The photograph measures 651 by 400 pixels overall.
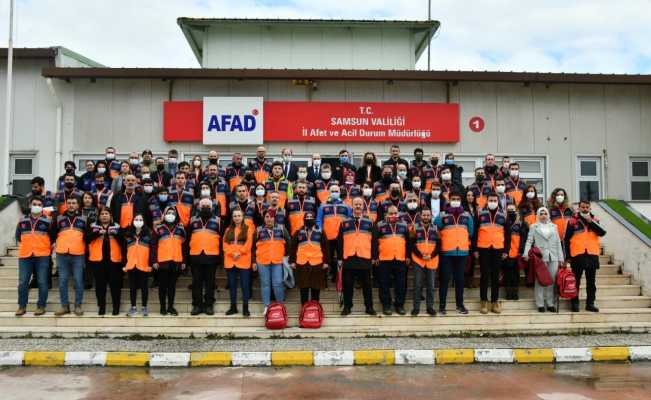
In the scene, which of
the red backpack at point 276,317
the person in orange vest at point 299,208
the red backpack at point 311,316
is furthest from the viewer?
the person in orange vest at point 299,208

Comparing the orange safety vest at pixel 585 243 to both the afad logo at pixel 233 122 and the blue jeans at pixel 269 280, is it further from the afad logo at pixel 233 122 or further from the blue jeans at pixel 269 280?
the afad logo at pixel 233 122

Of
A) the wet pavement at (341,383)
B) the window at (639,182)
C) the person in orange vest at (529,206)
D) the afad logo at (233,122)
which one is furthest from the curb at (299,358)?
the window at (639,182)

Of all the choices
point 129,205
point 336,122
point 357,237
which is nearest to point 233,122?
point 336,122

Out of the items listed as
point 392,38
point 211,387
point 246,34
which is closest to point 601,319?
point 211,387

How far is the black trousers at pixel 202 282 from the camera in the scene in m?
9.23

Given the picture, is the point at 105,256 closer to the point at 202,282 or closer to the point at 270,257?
the point at 202,282

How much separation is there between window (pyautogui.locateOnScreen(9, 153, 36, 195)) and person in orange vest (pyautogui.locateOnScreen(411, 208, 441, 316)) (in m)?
10.4

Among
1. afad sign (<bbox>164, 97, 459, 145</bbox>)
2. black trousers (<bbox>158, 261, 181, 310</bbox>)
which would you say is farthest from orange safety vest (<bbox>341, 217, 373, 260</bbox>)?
afad sign (<bbox>164, 97, 459, 145</bbox>)

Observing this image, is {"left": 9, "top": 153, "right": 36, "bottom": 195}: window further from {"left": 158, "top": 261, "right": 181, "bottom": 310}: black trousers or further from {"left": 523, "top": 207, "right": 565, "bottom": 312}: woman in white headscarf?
{"left": 523, "top": 207, "right": 565, "bottom": 312}: woman in white headscarf

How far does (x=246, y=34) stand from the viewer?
16297 mm

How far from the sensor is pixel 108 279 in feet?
30.8

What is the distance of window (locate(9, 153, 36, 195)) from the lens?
14164 millimetres

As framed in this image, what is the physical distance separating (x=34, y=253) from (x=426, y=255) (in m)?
6.63

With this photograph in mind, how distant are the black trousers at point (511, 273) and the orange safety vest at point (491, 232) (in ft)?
1.79
